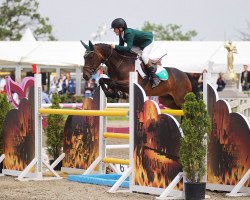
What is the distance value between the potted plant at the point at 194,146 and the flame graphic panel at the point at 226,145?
0.48m

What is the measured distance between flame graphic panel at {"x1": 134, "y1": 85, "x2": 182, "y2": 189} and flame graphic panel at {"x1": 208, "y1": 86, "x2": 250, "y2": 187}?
599 millimetres

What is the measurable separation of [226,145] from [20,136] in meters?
3.14

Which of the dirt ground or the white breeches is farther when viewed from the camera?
the white breeches

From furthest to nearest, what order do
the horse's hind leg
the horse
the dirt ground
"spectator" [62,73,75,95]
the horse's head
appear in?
"spectator" [62,73,75,95], the horse's hind leg, the horse's head, the horse, the dirt ground

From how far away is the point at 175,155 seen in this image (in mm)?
8453

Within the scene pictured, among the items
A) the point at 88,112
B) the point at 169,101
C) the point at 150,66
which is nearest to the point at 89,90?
the point at 169,101

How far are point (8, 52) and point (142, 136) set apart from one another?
28.2 metres

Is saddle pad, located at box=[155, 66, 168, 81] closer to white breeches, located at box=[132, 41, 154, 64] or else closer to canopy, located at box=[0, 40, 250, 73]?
white breeches, located at box=[132, 41, 154, 64]

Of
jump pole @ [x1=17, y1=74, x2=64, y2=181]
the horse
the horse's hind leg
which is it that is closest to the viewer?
jump pole @ [x1=17, y1=74, x2=64, y2=181]

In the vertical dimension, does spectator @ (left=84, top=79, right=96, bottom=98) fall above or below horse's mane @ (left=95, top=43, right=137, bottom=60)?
below

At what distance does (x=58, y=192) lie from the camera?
30.1 ft

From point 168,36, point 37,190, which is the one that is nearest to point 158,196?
point 37,190

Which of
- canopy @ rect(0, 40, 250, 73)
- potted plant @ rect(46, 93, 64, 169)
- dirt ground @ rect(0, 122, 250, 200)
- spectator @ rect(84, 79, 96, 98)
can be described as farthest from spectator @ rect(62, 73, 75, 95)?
dirt ground @ rect(0, 122, 250, 200)

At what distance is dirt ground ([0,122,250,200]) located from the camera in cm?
870
